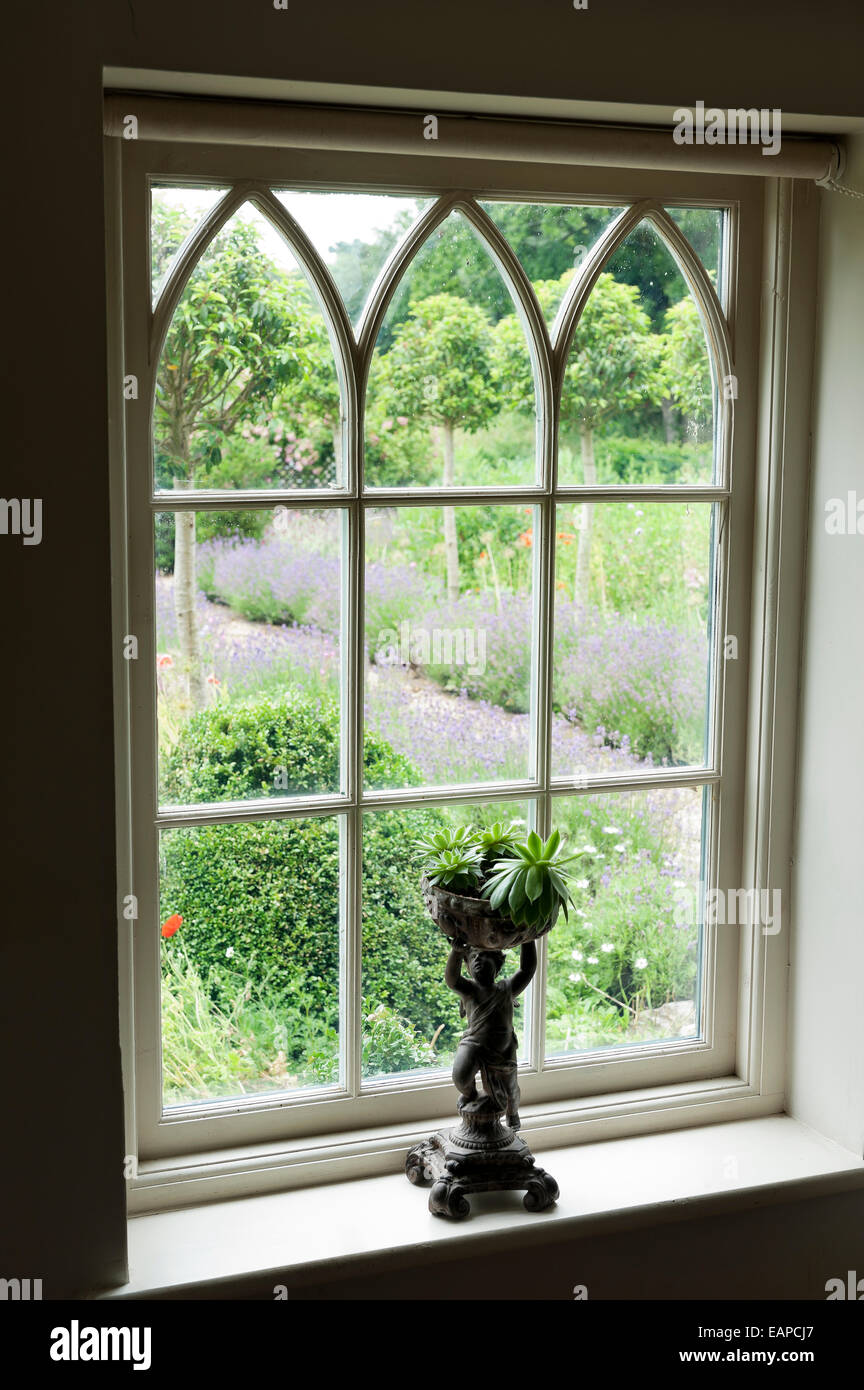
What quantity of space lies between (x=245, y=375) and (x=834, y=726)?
983mm

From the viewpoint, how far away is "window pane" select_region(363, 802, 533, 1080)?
6.11ft

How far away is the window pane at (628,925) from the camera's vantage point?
1957 mm

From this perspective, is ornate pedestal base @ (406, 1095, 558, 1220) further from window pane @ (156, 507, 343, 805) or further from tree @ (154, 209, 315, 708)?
tree @ (154, 209, 315, 708)

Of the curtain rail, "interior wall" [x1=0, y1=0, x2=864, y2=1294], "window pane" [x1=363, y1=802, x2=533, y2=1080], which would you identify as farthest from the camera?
"window pane" [x1=363, y1=802, x2=533, y2=1080]

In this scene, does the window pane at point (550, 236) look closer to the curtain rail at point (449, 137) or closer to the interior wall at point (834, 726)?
the curtain rail at point (449, 137)

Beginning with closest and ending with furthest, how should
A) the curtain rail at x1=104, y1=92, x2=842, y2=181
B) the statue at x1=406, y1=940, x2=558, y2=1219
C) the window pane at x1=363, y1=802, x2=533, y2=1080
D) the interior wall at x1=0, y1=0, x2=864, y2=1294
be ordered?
1. the interior wall at x1=0, y1=0, x2=864, y2=1294
2. the curtain rail at x1=104, y1=92, x2=842, y2=181
3. the statue at x1=406, y1=940, x2=558, y2=1219
4. the window pane at x1=363, y1=802, x2=533, y2=1080

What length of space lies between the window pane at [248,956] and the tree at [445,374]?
Answer: 1.53 feet

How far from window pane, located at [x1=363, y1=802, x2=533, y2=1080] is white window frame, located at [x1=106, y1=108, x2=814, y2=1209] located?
30 millimetres

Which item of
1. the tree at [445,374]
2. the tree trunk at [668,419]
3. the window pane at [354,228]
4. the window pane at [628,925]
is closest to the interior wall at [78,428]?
the window pane at [354,228]

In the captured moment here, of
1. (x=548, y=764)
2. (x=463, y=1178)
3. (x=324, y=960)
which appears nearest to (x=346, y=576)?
(x=548, y=764)

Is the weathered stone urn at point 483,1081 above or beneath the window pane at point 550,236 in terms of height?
beneath

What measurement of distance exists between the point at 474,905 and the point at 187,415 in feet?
2.46

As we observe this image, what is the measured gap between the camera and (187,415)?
170 cm

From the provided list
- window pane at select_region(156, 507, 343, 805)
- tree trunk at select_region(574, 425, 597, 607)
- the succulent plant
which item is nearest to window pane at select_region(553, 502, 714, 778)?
tree trunk at select_region(574, 425, 597, 607)
